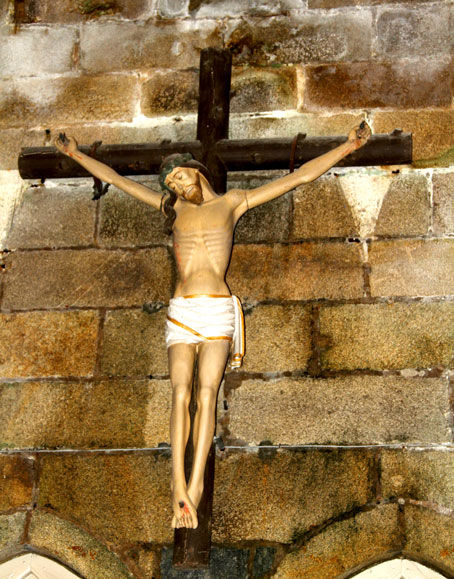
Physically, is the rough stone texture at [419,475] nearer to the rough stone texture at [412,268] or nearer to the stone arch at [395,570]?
the stone arch at [395,570]

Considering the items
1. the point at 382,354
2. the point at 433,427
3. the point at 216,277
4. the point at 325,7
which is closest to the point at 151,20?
the point at 325,7

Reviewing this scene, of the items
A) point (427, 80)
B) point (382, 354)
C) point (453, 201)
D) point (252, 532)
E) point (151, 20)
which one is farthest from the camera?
point (151, 20)

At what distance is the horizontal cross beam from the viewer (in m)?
A: 4.54

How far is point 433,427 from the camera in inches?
171

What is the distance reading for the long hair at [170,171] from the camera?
4387 mm

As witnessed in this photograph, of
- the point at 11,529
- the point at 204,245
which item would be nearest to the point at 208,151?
the point at 204,245

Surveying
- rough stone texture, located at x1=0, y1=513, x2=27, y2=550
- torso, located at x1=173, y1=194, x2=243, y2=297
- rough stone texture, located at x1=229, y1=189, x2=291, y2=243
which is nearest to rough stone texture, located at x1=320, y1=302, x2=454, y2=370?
rough stone texture, located at x1=229, y1=189, x2=291, y2=243

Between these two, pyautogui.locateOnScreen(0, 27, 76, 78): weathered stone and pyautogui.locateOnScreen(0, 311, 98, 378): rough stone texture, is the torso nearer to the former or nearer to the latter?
pyautogui.locateOnScreen(0, 311, 98, 378): rough stone texture

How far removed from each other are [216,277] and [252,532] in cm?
144

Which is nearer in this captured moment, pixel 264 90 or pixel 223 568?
pixel 223 568

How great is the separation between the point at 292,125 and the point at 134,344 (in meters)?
1.88

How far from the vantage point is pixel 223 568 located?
4.20 metres

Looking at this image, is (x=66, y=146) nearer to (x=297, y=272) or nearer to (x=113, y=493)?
(x=297, y=272)

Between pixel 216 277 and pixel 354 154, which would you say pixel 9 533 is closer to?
pixel 216 277
